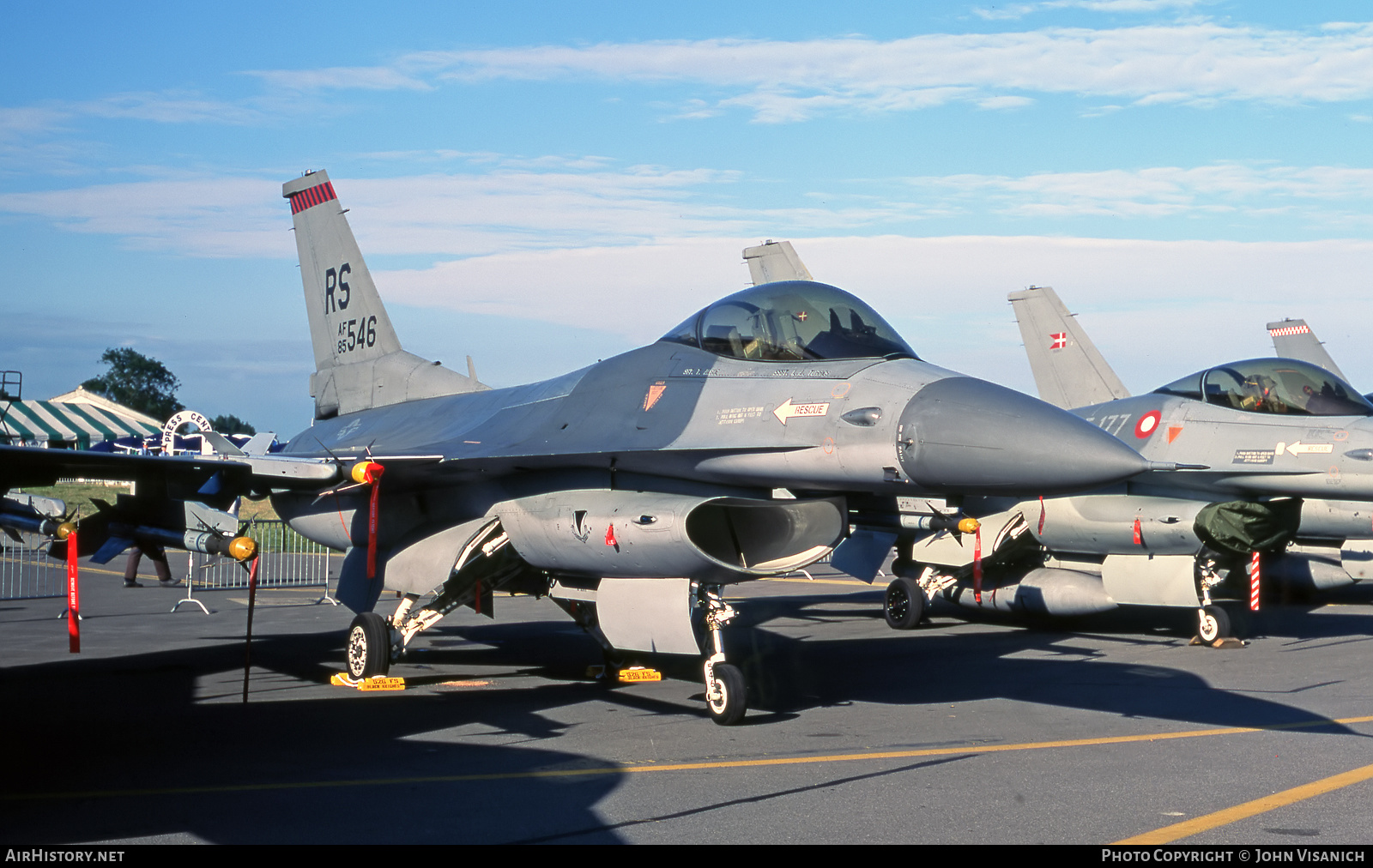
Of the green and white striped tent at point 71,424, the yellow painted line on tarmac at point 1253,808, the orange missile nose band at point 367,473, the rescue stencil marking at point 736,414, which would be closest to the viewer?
the yellow painted line on tarmac at point 1253,808

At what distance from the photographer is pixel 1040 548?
15.2 meters

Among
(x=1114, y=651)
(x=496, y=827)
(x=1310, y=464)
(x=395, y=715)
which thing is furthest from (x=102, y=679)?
(x=1310, y=464)

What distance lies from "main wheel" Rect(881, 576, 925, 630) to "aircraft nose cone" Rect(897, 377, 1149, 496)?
8.56 m

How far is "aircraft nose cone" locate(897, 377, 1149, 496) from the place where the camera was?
6.77 meters

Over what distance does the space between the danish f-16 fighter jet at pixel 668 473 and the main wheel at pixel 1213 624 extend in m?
5.36

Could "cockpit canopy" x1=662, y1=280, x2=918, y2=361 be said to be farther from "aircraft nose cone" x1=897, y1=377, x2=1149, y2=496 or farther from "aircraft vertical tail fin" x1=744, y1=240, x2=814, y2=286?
"aircraft vertical tail fin" x1=744, y1=240, x2=814, y2=286

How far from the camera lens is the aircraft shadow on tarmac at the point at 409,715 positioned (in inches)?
231

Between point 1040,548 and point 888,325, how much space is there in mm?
7666

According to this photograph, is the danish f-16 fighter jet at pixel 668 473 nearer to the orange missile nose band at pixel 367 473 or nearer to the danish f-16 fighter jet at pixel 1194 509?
the orange missile nose band at pixel 367 473

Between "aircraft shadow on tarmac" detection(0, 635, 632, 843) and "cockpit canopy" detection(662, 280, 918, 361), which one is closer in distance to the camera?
"aircraft shadow on tarmac" detection(0, 635, 632, 843)

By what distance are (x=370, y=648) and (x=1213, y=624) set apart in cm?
920

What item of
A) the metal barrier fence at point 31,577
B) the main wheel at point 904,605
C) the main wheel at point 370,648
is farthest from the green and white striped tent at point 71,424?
the main wheel at point 370,648

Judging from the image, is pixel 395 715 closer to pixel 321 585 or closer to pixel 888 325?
pixel 888 325

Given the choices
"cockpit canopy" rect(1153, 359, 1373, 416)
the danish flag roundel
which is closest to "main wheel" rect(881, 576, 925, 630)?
the danish flag roundel
